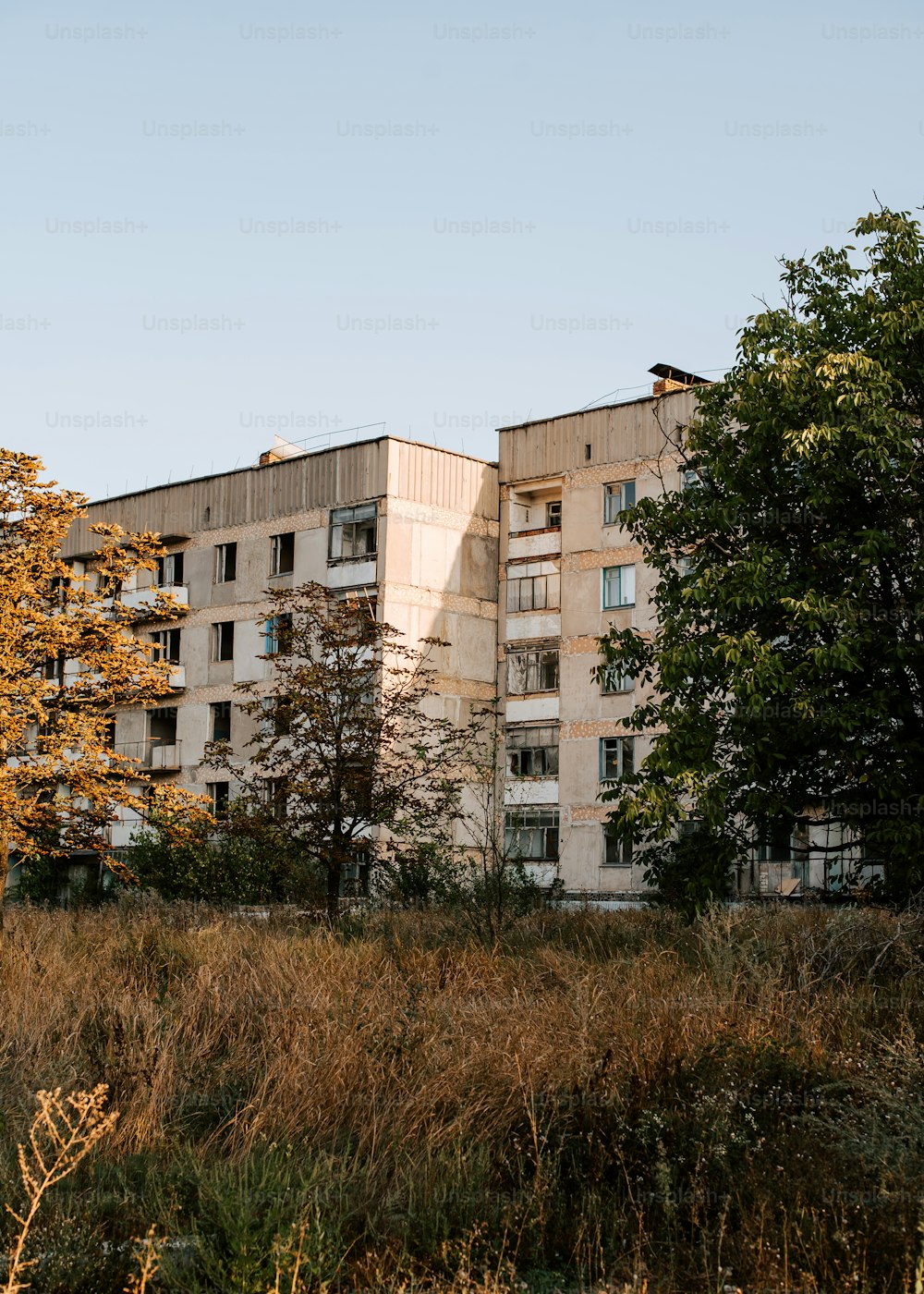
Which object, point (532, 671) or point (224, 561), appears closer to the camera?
point (532, 671)

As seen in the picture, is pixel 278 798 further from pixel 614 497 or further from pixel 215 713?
pixel 215 713

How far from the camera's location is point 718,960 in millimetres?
12094

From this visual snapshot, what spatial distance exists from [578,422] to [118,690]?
26507mm

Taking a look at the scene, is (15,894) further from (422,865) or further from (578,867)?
(422,865)

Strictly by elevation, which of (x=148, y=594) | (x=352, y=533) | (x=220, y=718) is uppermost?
(x=352, y=533)

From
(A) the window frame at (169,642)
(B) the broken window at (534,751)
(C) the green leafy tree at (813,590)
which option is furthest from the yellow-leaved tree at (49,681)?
(A) the window frame at (169,642)

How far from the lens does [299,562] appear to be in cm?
5128

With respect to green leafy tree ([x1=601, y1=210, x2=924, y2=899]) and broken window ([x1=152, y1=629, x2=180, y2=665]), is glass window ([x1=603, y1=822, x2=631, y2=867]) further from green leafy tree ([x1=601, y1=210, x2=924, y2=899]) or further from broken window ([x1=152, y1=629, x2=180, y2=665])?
green leafy tree ([x1=601, y1=210, x2=924, y2=899])

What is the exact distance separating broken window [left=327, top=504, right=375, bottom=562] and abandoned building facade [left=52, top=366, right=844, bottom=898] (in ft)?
0.19

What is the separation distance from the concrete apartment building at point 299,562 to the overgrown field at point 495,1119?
34.6m

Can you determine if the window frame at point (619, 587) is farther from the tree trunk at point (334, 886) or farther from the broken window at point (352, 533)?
the tree trunk at point (334, 886)

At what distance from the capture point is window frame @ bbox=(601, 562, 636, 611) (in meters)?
47.4

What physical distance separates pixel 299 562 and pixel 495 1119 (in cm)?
4367

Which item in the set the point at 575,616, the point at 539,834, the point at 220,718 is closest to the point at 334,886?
the point at 539,834
